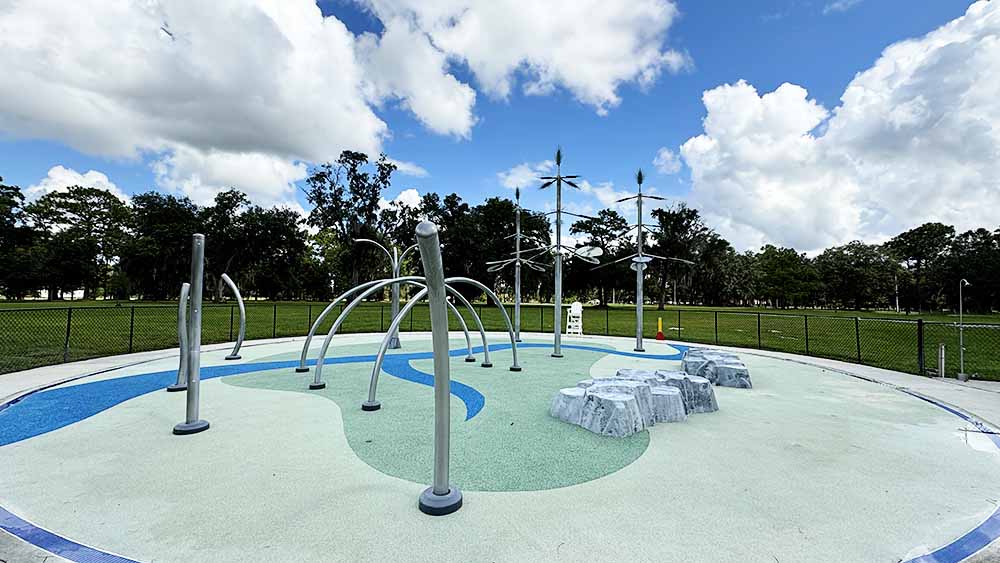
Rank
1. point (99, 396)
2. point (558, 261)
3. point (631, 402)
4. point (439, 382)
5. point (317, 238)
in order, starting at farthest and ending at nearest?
point (317, 238)
point (558, 261)
point (99, 396)
point (631, 402)
point (439, 382)

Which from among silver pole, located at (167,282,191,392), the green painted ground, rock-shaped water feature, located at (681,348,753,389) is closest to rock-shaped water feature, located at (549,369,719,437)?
the green painted ground

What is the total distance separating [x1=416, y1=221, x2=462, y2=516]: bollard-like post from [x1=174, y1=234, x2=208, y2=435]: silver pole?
334cm

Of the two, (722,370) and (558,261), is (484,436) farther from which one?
(558,261)

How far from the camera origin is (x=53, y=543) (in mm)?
2951

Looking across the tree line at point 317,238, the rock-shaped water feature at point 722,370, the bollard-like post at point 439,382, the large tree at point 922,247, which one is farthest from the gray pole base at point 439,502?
the large tree at point 922,247

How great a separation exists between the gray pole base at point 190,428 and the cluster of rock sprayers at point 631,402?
4.58 m

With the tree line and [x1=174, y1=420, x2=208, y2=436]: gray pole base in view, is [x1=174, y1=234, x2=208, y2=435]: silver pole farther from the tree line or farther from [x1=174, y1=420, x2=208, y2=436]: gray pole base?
the tree line

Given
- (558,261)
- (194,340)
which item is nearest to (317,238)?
(558,261)

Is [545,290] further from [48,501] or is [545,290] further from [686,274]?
[48,501]

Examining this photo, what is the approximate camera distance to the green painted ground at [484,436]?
421 cm

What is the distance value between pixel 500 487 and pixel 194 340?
3.97m

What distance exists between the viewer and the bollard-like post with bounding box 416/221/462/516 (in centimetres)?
308

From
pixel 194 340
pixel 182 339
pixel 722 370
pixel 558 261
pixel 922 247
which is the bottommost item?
pixel 722 370

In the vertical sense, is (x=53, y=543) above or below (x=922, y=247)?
below
